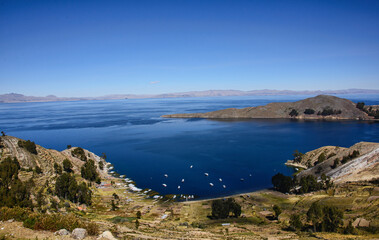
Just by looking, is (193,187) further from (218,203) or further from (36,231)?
(36,231)

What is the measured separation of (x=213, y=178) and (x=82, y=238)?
52.3m

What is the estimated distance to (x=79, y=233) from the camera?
20.3 metres

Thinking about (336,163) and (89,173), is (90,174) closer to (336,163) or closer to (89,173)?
(89,173)

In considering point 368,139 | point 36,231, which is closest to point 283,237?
point 36,231

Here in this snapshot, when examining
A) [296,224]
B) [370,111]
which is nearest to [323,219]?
[296,224]

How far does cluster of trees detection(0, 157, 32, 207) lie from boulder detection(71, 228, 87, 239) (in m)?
20.9

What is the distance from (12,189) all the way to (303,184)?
5900 centimetres

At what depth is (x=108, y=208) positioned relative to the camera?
50094 millimetres

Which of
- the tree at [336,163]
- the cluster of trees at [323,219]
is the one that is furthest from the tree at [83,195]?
the tree at [336,163]

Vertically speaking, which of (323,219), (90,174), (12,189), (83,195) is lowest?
(83,195)

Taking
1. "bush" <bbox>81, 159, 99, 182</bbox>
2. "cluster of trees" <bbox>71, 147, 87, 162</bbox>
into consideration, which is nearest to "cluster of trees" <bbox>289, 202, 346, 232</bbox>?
"bush" <bbox>81, 159, 99, 182</bbox>

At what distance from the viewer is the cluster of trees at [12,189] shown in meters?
36.1

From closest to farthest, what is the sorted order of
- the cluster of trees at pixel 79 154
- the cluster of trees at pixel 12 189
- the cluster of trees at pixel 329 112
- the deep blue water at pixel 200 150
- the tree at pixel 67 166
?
the cluster of trees at pixel 12 189 < the tree at pixel 67 166 < the deep blue water at pixel 200 150 < the cluster of trees at pixel 79 154 < the cluster of trees at pixel 329 112

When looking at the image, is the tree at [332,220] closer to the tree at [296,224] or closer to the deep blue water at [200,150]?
the tree at [296,224]
